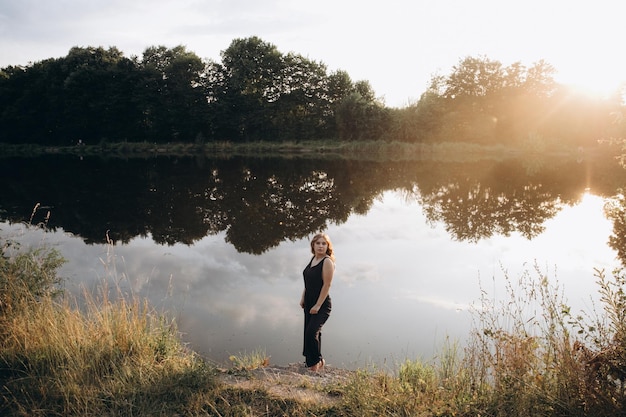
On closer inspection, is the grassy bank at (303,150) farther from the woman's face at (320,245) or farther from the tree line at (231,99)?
the woman's face at (320,245)

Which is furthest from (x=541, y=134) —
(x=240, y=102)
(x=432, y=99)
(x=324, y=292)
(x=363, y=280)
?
(x=324, y=292)

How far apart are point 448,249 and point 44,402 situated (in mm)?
11140

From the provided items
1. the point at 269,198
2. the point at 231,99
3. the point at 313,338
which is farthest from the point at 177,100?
the point at 313,338

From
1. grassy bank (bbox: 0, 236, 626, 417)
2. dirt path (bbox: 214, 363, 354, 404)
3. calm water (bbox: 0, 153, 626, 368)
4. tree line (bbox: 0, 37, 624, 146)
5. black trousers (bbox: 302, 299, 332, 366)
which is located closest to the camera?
grassy bank (bbox: 0, 236, 626, 417)

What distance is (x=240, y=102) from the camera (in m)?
59.9

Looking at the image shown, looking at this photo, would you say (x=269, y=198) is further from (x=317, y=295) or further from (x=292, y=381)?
(x=292, y=381)

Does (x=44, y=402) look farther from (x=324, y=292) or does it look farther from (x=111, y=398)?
(x=324, y=292)

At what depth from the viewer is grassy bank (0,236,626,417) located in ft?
12.6

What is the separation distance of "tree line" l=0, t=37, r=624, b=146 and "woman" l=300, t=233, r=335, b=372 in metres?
50.8

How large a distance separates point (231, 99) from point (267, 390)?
5872 cm

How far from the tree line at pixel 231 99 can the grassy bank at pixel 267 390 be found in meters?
52.1

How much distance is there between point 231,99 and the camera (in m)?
59.7

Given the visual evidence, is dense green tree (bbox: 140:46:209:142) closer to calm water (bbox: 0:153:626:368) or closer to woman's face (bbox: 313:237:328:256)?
calm water (bbox: 0:153:626:368)

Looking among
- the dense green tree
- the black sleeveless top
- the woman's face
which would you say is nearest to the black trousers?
the black sleeveless top
